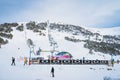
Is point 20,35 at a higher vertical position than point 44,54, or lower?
higher

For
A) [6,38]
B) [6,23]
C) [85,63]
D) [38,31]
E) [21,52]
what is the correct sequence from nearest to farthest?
[85,63]
[21,52]
[6,38]
[38,31]
[6,23]

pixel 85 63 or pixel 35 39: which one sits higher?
pixel 35 39

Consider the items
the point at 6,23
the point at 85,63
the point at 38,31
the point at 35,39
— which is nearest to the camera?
the point at 85,63

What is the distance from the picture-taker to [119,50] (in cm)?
10331

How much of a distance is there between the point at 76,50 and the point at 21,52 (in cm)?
2057

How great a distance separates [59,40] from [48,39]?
14.2 ft

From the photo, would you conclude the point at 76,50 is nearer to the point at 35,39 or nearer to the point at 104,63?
the point at 35,39

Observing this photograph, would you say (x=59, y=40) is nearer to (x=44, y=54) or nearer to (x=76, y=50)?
(x=76, y=50)

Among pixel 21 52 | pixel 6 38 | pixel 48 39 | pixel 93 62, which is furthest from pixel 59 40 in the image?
pixel 93 62

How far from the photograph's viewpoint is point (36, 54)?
226 feet

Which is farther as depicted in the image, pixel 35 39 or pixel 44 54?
pixel 35 39

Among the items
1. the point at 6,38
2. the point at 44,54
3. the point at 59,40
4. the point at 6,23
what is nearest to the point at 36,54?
the point at 44,54

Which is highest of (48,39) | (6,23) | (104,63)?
(6,23)

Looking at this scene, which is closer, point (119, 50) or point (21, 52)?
point (21, 52)
